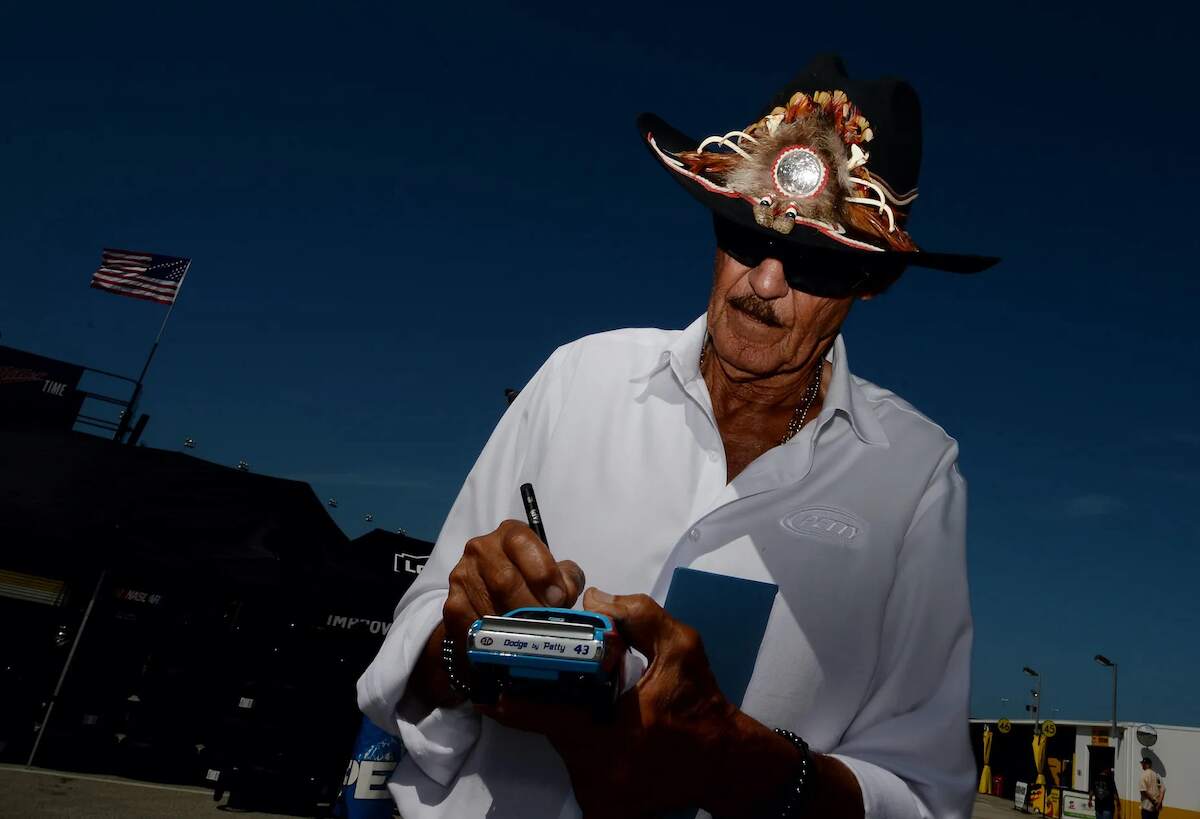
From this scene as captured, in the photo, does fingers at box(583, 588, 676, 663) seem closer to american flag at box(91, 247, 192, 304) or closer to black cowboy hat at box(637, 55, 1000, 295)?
black cowboy hat at box(637, 55, 1000, 295)

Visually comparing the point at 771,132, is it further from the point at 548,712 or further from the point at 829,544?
the point at 548,712

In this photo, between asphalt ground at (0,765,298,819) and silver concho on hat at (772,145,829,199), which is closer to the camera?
silver concho on hat at (772,145,829,199)

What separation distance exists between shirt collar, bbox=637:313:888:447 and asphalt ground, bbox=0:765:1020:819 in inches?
321

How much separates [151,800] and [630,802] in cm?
955

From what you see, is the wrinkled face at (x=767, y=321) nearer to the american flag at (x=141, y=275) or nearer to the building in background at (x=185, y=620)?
the building in background at (x=185, y=620)

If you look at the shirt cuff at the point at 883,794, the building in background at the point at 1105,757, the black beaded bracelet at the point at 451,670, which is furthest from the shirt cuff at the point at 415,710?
the building in background at the point at 1105,757

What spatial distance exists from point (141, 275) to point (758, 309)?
742 inches

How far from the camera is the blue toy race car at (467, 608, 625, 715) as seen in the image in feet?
3.20

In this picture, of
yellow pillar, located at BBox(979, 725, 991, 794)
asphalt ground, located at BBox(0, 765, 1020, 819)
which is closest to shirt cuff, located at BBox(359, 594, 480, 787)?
asphalt ground, located at BBox(0, 765, 1020, 819)

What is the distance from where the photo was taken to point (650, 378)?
1.92 metres

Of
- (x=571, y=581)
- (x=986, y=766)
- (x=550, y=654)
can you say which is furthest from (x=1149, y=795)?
(x=986, y=766)

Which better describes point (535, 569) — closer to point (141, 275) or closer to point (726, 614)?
point (726, 614)

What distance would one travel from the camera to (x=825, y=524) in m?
1.67

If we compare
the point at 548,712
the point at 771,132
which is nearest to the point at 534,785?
the point at 548,712
